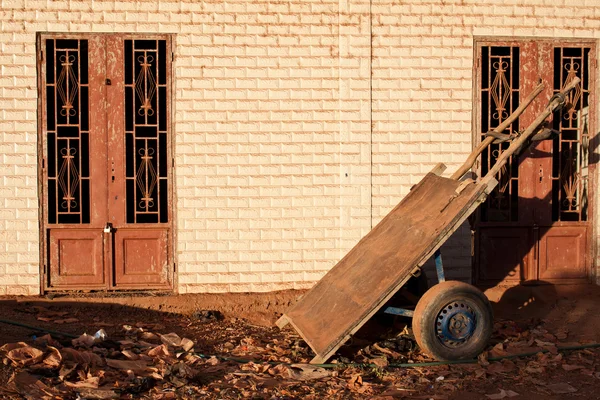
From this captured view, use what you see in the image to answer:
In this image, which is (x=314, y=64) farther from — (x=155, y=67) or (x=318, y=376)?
(x=318, y=376)

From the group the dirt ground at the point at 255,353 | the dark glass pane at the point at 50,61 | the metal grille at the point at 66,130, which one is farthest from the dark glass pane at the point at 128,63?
the dirt ground at the point at 255,353

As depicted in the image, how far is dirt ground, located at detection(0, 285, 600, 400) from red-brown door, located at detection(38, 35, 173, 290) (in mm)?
391

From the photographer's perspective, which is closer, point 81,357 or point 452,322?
point 81,357

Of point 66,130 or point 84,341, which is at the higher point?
point 66,130

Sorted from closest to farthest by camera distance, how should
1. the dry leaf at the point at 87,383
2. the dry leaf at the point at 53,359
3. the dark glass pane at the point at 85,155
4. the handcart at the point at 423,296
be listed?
the dry leaf at the point at 87,383, the dry leaf at the point at 53,359, the handcart at the point at 423,296, the dark glass pane at the point at 85,155

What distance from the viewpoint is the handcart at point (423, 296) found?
22.5 feet

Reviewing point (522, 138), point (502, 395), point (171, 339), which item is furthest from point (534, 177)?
point (171, 339)

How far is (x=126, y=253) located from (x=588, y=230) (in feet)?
18.9

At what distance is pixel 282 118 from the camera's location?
29.8ft

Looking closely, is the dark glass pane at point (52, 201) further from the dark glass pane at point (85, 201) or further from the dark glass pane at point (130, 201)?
the dark glass pane at point (130, 201)

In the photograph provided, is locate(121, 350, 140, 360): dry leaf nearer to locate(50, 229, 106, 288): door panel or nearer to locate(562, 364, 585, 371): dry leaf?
locate(50, 229, 106, 288): door panel

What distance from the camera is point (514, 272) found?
372 inches

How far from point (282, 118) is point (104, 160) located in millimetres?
2180

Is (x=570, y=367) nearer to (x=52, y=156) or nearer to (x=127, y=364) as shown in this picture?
(x=127, y=364)
